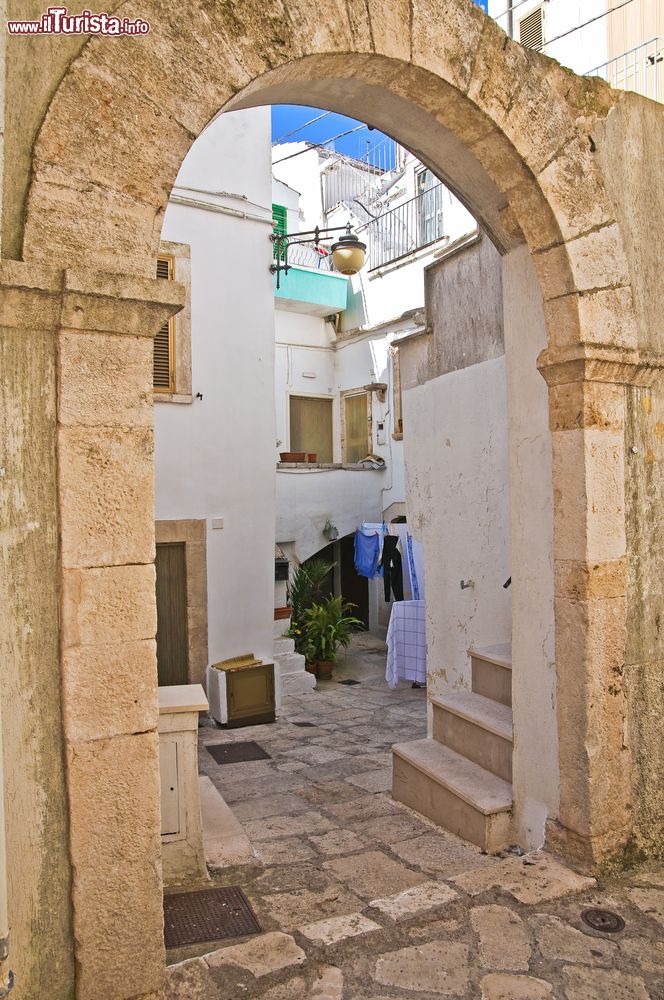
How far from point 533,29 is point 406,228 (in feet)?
12.3

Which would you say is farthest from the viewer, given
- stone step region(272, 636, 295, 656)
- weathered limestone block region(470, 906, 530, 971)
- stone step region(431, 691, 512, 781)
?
stone step region(272, 636, 295, 656)

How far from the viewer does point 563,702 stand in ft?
10.8

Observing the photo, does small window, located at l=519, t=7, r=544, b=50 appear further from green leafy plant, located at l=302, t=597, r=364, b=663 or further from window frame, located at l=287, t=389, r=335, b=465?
green leafy plant, located at l=302, t=597, r=364, b=663

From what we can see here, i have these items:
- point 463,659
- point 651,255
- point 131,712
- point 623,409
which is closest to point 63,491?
point 131,712

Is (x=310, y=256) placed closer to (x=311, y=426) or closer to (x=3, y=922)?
(x=311, y=426)

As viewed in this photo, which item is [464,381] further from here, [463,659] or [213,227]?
[213,227]

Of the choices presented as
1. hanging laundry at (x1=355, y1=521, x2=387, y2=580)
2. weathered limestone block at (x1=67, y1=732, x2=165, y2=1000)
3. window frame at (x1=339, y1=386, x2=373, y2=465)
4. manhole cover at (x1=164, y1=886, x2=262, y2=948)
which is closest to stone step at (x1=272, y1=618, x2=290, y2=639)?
hanging laundry at (x1=355, y1=521, x2=387, y2=580)

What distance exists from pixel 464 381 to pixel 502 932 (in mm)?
4045

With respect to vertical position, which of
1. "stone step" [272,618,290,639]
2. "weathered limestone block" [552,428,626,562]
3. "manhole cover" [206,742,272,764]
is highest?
"weathered limestone block" [552,428,626,562]

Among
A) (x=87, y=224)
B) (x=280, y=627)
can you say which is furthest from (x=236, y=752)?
(x=87, y=224)

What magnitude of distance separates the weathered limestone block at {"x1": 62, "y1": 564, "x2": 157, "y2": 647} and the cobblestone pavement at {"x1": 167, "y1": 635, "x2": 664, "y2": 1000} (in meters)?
1.14

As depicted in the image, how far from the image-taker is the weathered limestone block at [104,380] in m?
2.13

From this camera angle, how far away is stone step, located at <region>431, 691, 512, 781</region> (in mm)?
3936

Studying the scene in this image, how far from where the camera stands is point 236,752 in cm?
646
